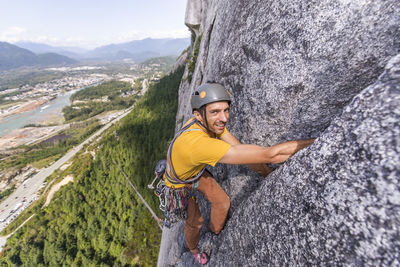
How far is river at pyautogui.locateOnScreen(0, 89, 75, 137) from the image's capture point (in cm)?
12150

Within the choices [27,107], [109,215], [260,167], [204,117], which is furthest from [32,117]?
[260,167]

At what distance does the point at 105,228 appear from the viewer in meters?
35.1

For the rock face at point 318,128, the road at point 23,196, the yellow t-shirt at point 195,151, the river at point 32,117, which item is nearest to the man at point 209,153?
the yellow t-shirt at point 195,151

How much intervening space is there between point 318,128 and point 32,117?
598 ft

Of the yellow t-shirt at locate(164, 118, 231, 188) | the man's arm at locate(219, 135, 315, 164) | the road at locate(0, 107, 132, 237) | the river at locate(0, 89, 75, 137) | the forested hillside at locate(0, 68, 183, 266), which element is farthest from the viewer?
the river at locate(0, 89, 75, 137)

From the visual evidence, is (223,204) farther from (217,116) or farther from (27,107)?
(27,107)

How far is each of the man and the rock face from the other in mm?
327

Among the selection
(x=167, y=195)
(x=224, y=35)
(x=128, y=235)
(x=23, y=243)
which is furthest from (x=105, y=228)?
(x=224, y=35)

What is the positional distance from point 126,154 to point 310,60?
160 ft

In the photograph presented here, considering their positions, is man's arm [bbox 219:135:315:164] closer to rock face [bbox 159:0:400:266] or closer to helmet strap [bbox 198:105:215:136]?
rock face [bbox 159:0:400:266]

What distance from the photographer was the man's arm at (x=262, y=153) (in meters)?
2.36

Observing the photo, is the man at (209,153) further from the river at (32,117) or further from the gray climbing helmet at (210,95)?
the river at (32,117)

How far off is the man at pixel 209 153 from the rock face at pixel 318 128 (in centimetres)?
33

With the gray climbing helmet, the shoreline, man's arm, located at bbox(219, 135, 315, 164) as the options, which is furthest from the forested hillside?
the shoreline
